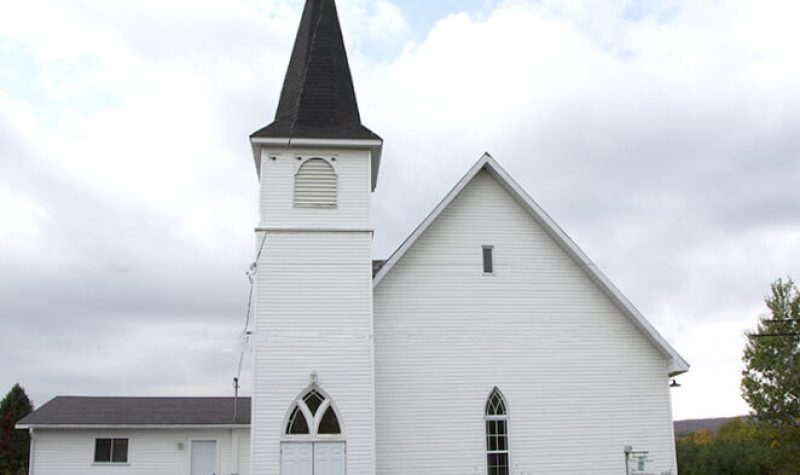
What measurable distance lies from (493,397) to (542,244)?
3692 millimetres

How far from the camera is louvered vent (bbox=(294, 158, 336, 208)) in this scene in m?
16.5

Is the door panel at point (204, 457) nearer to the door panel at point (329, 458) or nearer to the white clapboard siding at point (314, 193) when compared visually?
the door panel at point (329, 458)

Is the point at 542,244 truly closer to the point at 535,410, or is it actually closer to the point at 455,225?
the point at 455,225

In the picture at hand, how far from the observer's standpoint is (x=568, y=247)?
58.6 feet

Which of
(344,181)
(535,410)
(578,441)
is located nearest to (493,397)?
(535,410)

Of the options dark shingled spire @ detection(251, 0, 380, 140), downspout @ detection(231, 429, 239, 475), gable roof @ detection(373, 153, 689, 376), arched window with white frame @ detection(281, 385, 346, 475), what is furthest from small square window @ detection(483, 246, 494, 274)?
downspout @ detection(231, 429, 239, 475)

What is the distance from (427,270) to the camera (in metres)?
17.6

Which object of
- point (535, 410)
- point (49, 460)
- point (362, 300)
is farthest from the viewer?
point (49, 460)

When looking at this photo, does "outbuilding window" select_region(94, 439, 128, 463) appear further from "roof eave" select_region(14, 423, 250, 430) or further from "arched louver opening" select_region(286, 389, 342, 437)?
"arched louver opening" select_region(286, 389, 342, 437)

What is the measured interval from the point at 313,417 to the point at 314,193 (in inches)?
181

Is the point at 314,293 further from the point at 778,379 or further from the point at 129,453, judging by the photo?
the point at 778,379

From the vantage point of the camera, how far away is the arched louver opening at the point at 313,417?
1543cm

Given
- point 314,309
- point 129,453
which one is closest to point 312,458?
point 314,309

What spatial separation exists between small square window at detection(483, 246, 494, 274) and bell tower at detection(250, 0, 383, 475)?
10.0 feet
